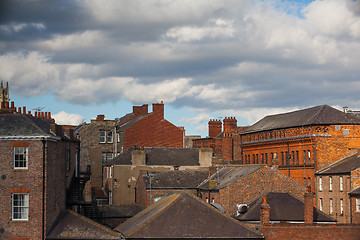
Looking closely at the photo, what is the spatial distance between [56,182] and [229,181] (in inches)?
878

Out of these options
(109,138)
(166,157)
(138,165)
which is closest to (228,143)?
(109,138)

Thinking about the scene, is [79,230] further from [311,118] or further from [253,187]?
[311,118]

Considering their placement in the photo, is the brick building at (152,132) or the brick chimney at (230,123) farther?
the brick chimney at (230,123)

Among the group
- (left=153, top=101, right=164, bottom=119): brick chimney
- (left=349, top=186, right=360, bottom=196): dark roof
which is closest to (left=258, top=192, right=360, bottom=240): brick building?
(left=349, top=186, right=360, bottom=196): dark roof

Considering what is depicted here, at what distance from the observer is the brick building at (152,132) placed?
89.1 meters

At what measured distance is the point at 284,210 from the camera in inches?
2095

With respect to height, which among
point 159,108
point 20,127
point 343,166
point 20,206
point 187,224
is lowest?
point 187,224

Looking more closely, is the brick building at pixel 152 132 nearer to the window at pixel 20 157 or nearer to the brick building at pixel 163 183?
the brick building at pixel 163 183

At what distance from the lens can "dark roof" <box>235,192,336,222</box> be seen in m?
52.2

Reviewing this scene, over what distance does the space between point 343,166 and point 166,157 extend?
2198 cm

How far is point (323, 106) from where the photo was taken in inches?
3056

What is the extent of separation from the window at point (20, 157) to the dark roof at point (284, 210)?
2020 cm

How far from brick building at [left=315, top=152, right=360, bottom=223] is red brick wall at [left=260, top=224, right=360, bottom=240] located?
49.1 feet

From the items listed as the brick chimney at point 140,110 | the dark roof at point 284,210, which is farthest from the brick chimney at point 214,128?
the dark roof at point 284,210
